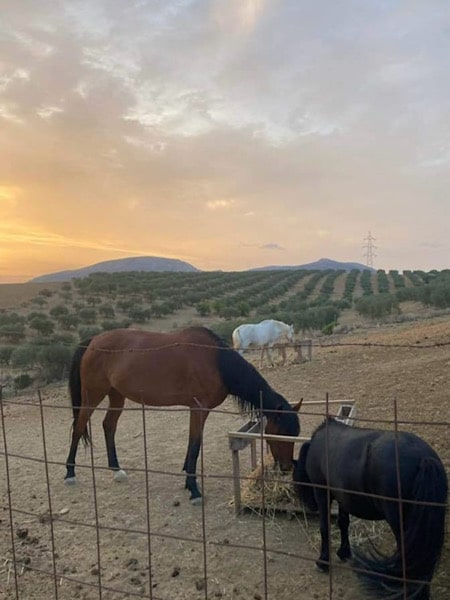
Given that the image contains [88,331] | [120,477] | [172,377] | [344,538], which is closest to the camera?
[344,538]

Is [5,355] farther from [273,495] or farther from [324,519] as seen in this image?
[324,519]

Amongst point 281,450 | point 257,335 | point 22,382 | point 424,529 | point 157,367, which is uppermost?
point 157,367

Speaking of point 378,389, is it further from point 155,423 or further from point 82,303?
point 82,303

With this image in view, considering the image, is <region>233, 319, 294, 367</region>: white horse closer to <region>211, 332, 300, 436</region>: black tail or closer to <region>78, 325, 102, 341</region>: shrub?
<region>211, 332, 300, 436</region>: black tail

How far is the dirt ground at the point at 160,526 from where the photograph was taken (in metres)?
4.09

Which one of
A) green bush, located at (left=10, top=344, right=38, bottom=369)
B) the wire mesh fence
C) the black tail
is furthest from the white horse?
the black tail

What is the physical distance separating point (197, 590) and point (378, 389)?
23.0ft

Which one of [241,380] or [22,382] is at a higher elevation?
[241,380]

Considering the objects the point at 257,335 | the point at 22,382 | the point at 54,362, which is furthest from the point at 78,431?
the point at 54,362

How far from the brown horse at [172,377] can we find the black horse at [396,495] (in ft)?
5.74

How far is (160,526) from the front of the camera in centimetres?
527

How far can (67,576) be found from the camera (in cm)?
435

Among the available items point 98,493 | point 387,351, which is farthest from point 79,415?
point 387,351

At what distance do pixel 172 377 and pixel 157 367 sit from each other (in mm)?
217
